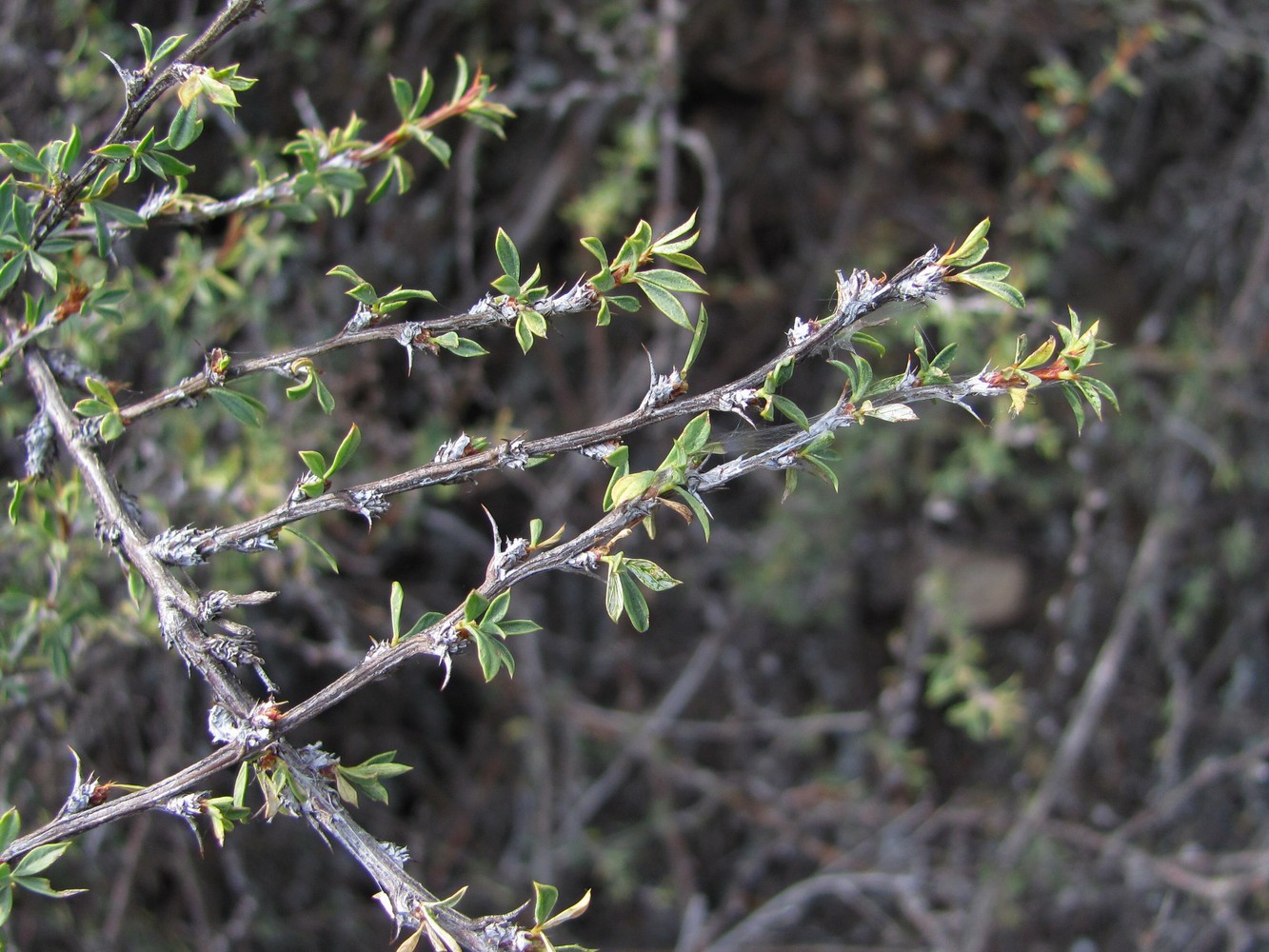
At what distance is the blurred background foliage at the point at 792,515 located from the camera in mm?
2584

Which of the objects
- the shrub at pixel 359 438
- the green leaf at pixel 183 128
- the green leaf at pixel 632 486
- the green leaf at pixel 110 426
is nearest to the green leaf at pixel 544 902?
the shrub at pixel 359 438

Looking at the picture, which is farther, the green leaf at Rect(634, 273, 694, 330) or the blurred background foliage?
the blurred background foliage

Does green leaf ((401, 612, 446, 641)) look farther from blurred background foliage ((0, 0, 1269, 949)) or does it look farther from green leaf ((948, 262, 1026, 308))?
blurred background foliage ((0, 0, 1269, 949))

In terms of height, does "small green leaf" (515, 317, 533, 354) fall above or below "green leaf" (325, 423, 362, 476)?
above

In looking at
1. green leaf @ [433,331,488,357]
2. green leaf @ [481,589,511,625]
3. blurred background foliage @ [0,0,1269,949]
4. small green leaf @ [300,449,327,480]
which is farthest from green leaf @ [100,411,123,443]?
blurred background foliage @ [0,0,1269,949]

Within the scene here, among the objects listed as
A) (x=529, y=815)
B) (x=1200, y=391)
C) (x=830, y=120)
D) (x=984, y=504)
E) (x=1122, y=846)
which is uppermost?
(x=830, y=120)

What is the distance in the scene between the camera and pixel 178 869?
2.40m

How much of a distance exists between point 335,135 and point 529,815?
7.74 feet

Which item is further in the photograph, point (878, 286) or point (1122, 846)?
point (1122, 846)

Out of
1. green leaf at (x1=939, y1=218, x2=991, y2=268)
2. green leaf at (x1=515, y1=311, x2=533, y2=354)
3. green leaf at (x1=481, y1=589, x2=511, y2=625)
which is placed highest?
green leaf at (x1=939, y1=218, x2=991, y2=268)

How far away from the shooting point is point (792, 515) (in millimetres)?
3244

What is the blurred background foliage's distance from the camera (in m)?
2.58

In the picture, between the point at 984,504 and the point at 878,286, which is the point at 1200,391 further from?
the point at 878,286

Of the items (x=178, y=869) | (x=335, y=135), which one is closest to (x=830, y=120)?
(x=335, y=135)
